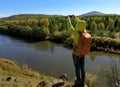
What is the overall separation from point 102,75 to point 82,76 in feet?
27.2

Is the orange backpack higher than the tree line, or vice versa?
the orange backpack

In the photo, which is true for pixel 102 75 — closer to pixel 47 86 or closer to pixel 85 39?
pixel 47 86

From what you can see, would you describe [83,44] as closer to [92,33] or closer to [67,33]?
[92,33]

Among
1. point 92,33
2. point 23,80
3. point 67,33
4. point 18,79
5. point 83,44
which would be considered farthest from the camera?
point 67,33

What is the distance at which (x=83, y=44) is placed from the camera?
616 centimetres

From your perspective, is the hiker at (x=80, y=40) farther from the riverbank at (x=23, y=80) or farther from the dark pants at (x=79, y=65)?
the riverbank at (x=23, y=80)

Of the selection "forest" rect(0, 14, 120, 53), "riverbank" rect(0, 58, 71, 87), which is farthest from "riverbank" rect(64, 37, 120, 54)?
"riverbank" rect(0, 58, 71, 87)

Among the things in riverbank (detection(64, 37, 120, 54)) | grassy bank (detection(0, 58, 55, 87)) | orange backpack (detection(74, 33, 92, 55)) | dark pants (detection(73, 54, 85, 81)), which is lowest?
riverbank (detection(64, 37, 120, 54))

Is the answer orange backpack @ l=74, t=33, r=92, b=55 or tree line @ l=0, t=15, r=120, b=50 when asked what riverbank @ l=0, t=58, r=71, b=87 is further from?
tree line @ l=0, t=15, r=120, b=50

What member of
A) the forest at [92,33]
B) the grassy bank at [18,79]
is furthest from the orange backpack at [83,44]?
the forest at [92,33]

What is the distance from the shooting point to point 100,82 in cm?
1455

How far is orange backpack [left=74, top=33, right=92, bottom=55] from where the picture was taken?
6.12 m

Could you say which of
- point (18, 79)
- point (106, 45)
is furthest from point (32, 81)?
point (106, 45)

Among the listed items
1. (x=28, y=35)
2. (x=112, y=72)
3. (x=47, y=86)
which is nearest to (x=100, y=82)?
(x=112, y=72)
